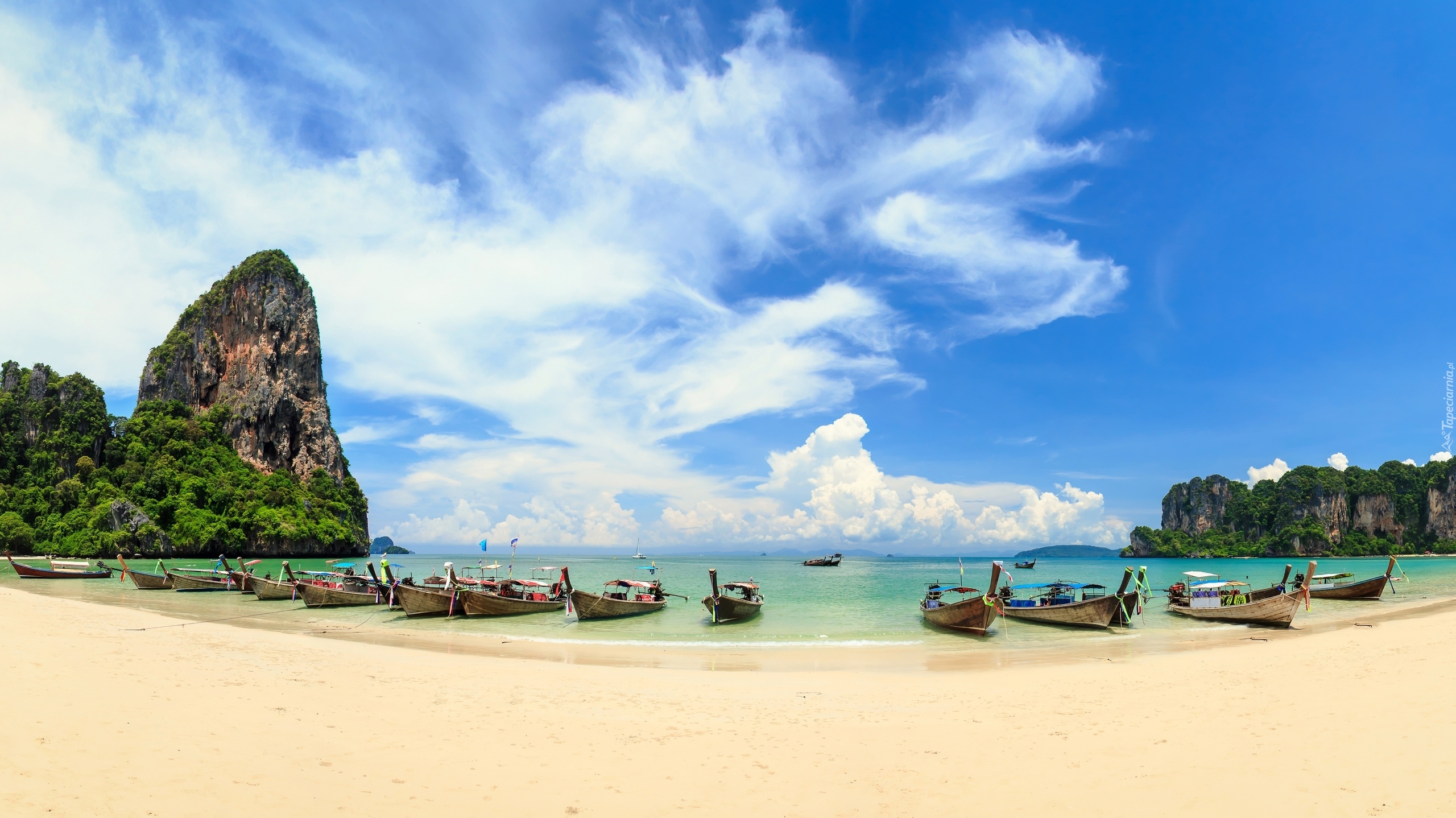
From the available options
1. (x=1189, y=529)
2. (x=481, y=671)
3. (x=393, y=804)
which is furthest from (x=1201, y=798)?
(x=1189, y=529)

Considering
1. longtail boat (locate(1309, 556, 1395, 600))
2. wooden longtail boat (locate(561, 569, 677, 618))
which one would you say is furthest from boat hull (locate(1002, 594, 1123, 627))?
longtail boat (locate(1309, 556, 1395, 600))

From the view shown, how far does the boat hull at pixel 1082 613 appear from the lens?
26234 millimetres

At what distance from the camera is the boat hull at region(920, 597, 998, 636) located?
80.4 ft

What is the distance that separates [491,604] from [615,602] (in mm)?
5814

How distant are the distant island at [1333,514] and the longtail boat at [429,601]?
175273mm

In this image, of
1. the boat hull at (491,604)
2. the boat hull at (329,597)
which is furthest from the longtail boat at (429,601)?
the boat hull at (329,597)

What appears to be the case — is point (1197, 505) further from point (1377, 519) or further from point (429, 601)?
point (429, 601)

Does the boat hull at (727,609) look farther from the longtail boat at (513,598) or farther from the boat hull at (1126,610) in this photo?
the boat hull at (1126,610)

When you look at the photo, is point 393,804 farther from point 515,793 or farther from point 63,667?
point 63,667

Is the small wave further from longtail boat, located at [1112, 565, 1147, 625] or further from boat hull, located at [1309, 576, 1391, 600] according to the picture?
boat hull, located at [1309, 576, 1391, 600]

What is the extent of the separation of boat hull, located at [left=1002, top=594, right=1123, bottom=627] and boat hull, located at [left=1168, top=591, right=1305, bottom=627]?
5.34 meters

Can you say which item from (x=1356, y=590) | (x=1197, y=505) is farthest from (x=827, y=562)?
(x=1197, y=505)

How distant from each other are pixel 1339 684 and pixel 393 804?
17520 millimetres

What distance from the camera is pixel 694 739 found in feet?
31.6
